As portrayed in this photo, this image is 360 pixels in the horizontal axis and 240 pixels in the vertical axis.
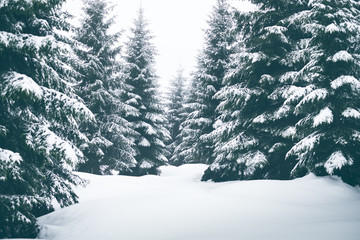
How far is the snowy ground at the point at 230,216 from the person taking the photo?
16.2ft

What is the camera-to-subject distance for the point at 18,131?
6.08m

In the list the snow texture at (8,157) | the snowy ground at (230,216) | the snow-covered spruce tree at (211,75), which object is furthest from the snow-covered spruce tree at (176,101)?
the snow texture at (8,157)

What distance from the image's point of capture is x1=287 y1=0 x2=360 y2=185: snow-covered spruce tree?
8094 mm

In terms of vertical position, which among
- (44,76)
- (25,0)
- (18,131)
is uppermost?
(25,0)

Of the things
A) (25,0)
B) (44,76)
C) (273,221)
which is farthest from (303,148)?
(25,0)

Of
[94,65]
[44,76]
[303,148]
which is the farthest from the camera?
[94,65]

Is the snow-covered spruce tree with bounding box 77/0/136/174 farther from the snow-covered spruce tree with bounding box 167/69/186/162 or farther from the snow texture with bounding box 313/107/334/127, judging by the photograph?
the snow-covered spruce tree with bounding box 167/69/186/162

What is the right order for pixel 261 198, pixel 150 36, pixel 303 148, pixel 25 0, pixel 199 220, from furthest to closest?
pixel 150 36
pixel 303 148
pixel 261 198
pixel 199 220
pixel 25 0

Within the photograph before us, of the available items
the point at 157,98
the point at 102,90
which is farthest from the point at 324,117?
the point at 157,98

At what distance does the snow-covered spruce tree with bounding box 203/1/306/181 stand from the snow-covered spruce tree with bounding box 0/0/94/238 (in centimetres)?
742

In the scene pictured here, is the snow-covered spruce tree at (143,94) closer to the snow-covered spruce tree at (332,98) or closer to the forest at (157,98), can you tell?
the forest at (157,98)

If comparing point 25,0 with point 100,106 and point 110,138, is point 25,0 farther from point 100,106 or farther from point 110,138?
point 110,138

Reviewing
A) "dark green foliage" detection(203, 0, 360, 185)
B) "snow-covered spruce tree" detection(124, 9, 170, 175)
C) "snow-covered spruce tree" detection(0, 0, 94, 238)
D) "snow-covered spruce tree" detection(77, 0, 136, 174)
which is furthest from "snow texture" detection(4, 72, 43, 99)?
"snow-covered spruce tree" detection(124, 9, 170, 175)

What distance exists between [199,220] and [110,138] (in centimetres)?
1419
